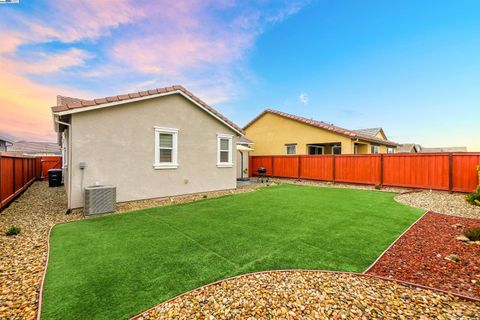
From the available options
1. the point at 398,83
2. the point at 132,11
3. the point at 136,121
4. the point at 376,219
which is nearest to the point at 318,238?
the point at 376,219

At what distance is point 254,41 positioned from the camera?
A: 49.0ft

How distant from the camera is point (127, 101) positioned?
819 cm

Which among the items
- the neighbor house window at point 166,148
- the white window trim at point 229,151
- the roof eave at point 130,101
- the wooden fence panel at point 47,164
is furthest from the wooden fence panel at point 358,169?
the wooden fence panel at point 47,164

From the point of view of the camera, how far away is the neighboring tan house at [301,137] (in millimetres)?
16859

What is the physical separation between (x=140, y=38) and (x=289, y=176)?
13.5 metres

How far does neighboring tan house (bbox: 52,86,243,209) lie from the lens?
740cm

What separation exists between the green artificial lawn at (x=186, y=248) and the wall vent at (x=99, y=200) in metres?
0.59

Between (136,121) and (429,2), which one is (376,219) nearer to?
(136,121)

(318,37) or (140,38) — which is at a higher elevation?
(318,37)

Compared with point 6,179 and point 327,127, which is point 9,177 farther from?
point 327,127

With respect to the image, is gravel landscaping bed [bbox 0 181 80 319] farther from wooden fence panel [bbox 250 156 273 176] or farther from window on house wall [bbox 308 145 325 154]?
window on house wall [bbox 308 145 325 154]

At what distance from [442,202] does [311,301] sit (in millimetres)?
9486

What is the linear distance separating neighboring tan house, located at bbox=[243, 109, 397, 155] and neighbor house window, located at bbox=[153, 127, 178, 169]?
1260cm

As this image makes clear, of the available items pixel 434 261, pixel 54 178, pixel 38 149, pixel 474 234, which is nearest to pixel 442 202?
pixel 474 234
